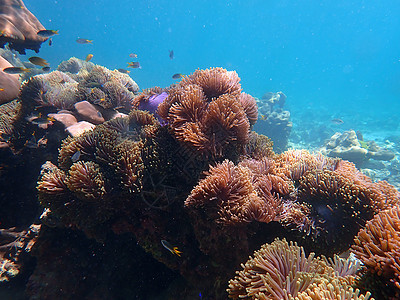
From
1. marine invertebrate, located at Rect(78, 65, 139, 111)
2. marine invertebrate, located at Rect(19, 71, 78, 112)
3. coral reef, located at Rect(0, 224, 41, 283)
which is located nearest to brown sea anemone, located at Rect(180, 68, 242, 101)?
marine invertebrate, located at Rect(78, 65, 139, 111)

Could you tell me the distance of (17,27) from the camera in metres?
6.01

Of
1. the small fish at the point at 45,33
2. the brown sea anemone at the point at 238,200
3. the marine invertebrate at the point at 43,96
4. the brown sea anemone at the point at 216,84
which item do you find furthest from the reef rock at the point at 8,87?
the brown sea anemone at the point at 238,200

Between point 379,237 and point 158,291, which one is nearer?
point 379,237

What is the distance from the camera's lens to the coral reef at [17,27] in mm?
5699

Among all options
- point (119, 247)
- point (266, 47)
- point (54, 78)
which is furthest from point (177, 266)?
point (266, 47)

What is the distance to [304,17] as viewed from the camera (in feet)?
334

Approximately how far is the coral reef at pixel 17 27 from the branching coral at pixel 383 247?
28.8 feet

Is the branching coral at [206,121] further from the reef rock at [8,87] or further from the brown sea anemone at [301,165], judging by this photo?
the reef rock at [8,87]

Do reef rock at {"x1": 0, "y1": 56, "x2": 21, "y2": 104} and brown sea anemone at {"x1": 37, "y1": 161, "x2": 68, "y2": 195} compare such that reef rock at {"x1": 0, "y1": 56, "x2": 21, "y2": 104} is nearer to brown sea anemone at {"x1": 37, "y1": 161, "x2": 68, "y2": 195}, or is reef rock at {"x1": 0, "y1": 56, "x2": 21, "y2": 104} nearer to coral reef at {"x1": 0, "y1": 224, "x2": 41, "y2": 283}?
coral reef at {"x1": 0, "y1": 224, "x2": 41, "y2": 283}

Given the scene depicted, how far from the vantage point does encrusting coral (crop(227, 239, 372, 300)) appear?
1.48m

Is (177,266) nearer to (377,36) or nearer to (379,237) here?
(379,237)

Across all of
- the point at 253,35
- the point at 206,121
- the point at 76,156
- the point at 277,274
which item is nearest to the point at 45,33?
the point at 76,156

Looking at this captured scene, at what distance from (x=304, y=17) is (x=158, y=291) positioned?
13280 cm

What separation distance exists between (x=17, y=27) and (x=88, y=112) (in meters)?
4.18
